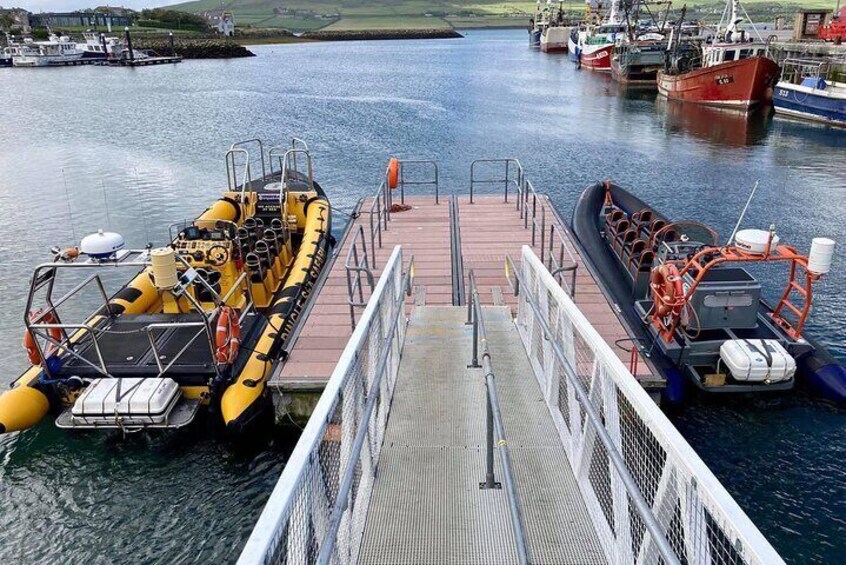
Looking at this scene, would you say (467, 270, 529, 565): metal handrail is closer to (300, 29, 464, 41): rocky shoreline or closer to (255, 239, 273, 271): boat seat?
(255, 239, 273, 271): boat seat

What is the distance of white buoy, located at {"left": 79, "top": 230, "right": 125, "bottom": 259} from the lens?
7797 millimetres

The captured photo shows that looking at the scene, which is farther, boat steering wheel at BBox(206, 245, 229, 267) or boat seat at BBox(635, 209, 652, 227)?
boat seat at BBox(635, 209, 652, 227)

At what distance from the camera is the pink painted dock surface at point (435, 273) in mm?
8703

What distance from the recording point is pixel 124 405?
7.84m

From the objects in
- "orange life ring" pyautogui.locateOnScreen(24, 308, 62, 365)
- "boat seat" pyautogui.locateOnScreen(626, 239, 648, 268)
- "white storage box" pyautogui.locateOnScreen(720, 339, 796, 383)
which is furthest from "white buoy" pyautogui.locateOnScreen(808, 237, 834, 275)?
"orange life ring" pyautogui.locateOnScreen(24, 308, 62, 365)

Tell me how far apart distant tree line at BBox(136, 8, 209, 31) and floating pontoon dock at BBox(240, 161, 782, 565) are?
494ft

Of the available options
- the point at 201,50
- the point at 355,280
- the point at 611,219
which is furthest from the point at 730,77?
the point at 201,50

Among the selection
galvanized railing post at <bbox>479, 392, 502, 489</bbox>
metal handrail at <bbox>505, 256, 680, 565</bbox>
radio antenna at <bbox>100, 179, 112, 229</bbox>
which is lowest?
radio antenna at <bbox>100, 179, 112, 229</bbox>

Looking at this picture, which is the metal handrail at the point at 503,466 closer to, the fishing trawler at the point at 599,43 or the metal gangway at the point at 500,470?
the metal gangway at the point at 500,470

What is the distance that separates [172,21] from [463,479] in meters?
158

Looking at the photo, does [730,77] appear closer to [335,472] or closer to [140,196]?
[140,196]

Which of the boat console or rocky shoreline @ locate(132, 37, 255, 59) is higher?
rocky shoreline @ locate(132, 37, 255, 59)

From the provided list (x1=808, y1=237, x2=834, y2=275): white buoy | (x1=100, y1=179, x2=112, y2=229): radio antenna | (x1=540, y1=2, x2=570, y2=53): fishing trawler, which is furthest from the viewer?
(x1=540, y1=2, x2=570, y2=53): fishing trawler

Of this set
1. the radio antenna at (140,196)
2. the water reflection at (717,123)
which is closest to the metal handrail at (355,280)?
the radio antenna at (140,196)
